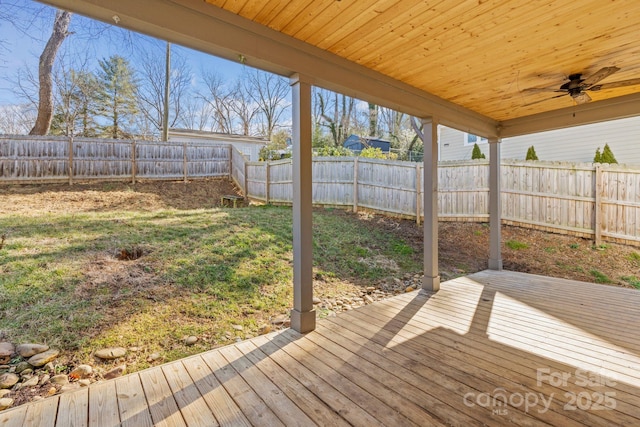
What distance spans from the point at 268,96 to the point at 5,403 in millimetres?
16678

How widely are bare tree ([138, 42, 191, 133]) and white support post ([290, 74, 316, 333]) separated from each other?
12.2m

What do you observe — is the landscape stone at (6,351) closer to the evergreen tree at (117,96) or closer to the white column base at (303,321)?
the white column base at (303,321)

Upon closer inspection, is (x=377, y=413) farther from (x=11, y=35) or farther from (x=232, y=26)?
(x=11, y=35)

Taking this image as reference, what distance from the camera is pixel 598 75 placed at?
2766mm

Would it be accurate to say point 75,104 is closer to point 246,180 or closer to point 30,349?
point 246,180

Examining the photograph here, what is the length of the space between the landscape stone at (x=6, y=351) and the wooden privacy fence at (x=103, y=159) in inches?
273

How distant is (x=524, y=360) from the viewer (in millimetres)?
2295

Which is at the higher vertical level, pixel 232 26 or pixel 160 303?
pixel 232 26

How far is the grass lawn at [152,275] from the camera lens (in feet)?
8.82

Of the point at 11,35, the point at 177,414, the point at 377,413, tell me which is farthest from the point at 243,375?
the point at 11,35

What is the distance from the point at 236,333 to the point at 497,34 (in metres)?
3.51

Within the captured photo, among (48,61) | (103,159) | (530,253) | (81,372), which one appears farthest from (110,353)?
(48,61)

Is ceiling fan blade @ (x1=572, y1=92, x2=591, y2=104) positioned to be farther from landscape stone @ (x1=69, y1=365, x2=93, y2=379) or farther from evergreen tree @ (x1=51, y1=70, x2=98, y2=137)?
evergreen tree @ (x1=51, y1=70, x2=98, y2=137)

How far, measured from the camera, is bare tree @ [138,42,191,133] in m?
12.4
